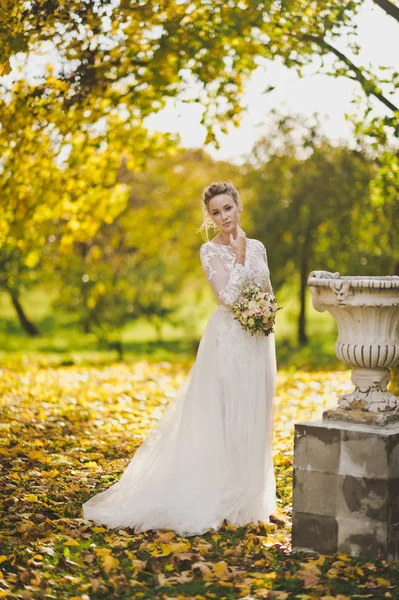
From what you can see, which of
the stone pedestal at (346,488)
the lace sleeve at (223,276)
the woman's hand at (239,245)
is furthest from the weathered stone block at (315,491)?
the woman's hand at (239,245)

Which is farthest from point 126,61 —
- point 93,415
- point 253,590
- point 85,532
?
point 253,590

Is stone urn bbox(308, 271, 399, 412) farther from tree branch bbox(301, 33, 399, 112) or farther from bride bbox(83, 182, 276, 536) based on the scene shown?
tree branch bbox(301, 33, 399, 112)

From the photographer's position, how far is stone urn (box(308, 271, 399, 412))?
4684 millimetres

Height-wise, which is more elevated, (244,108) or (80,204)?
(244,108)

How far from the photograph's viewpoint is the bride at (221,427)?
18.0 ft

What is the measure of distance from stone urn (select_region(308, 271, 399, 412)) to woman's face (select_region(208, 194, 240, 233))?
961 mm

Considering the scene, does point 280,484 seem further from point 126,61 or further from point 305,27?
point 126,61

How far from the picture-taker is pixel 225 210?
571 centimetres

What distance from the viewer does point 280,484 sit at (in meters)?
6.54

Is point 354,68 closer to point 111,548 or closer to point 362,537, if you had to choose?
point 362,537

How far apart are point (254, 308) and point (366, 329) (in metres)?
0.88

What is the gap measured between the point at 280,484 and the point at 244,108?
212 inches

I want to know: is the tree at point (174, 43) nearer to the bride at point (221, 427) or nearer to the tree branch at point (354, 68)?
the tree branch at point (354, 68)

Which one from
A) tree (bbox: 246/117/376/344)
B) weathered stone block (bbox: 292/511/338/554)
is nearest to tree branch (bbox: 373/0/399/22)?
weathered stone block (bbox: 292/511/338/554)
